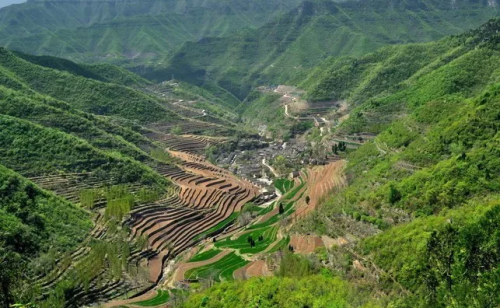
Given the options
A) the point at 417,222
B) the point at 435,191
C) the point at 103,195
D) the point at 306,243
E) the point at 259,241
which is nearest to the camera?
the point at 417,222

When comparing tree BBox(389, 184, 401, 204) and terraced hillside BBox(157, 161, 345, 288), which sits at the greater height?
tree BBox(389, 184, 401, 204)

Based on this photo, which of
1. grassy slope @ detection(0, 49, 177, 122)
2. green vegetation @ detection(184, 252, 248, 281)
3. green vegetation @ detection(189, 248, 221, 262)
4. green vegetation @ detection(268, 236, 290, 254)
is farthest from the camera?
grassy slope @ detection(0, 49, 177, 122)

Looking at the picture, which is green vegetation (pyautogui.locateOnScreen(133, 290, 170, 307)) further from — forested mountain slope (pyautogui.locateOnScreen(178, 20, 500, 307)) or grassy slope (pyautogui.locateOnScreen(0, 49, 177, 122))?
grassy slope (pyautogui.locateOnScreen(0, 49, 177, 122))

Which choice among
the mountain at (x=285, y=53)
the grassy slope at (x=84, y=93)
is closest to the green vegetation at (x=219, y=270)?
the grassy slope at (x=84, y=93)

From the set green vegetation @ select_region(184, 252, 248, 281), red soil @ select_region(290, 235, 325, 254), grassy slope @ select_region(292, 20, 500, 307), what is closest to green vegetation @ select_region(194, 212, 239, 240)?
green vegetation @ select_region(184, 252, 248, 281)

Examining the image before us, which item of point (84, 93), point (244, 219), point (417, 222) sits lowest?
point (244, 219)

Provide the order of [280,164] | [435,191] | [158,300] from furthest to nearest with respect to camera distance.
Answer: [280,164] → [158,300] → [435,191]

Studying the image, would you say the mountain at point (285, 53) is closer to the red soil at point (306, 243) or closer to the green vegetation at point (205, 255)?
the green vegetation at point (205, 255)

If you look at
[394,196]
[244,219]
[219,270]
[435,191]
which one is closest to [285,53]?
[244,219]

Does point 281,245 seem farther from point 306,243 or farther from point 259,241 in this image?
point 259,241
